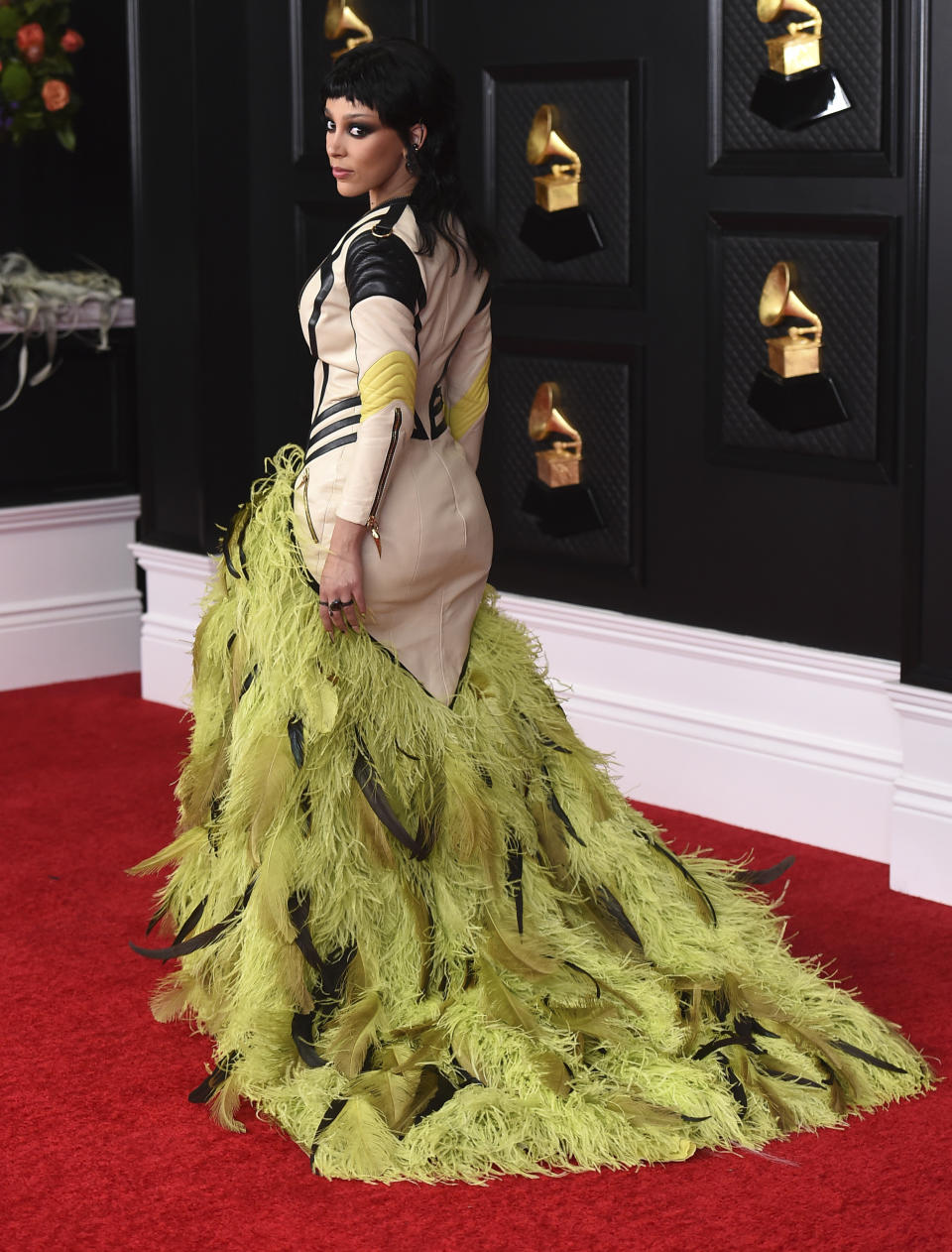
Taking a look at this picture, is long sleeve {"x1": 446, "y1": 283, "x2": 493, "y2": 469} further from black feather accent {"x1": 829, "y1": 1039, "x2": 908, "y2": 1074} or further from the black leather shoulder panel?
black feather accent {"x1": 829, "y1": 1039, "x2": 908, "y2": 1074}

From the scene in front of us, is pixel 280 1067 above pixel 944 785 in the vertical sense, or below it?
below

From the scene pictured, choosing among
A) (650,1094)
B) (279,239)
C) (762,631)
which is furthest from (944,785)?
(279,239)

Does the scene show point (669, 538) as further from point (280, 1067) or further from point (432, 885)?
point (280, 1067)

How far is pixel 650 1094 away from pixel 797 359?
160cm

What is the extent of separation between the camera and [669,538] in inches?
148

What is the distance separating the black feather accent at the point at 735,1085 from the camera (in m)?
2.33

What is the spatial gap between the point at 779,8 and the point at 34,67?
2.21 meters

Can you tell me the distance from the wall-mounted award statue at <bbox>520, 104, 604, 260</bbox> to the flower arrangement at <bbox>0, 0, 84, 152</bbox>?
1510mm

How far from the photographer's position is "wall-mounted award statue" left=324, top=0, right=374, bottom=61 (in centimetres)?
413

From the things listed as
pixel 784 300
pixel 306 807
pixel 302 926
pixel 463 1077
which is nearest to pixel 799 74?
pixel 784 300

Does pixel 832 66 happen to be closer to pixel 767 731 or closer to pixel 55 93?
pixel 767 731

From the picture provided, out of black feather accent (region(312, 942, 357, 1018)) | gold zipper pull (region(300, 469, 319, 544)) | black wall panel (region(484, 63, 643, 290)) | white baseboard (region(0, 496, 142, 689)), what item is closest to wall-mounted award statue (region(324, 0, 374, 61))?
black wall panel (region(484, 63, 643, 290))

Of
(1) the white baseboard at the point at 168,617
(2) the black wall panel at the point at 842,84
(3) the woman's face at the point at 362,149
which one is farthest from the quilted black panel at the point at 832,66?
(1) the white baseboard at the point at 168,617

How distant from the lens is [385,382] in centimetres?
232
